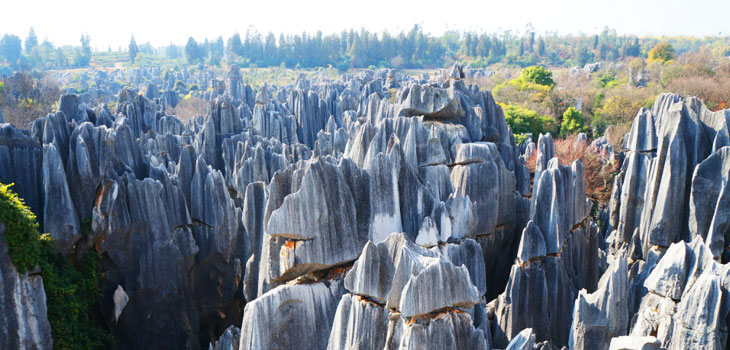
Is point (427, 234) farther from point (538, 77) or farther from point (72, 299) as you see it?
point (538, 77)

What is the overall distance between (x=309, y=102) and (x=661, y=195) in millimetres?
35262

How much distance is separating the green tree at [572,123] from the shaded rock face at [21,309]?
31.1 metres

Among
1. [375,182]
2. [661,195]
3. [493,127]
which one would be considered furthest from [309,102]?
[375,182]

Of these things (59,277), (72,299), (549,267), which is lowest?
(72,299)

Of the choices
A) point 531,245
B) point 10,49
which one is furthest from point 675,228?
point 10,49

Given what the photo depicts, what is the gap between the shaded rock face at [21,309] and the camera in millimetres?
10727

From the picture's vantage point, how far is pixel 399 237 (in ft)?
25.0

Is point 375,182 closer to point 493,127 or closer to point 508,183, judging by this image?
point 508,183

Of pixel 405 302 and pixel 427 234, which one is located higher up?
pixel 405 302

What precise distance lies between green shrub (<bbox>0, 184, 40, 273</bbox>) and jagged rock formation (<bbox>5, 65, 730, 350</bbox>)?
0.25 meters

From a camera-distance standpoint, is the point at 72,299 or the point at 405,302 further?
the point at 72,299

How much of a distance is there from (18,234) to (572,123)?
3182 centimetres

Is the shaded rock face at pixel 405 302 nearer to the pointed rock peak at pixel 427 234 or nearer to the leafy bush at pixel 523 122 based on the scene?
the pointed rock peak at pixel 427 234

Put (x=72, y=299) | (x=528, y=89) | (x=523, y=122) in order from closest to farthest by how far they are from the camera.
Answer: (x=72, y=299) < (x=523, y=122) < (x=528, y=89)
